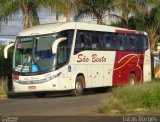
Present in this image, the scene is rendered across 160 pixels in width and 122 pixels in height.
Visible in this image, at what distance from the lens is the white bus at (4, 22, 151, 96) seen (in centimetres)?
2738

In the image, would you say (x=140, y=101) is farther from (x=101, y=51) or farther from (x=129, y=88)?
(x=101, y=51)

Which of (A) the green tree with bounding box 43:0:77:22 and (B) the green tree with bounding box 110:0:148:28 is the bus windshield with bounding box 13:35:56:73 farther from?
(B) the green tree with bounding box 110:0:148:28

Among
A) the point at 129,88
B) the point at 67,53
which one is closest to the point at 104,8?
the point at 67,53

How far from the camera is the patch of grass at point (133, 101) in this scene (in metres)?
17.8

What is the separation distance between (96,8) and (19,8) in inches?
305

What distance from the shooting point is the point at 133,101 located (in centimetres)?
1855

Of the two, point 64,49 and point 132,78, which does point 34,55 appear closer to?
point 64,49

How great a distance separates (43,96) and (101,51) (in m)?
4.03

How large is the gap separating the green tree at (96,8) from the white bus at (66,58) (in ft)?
27.3

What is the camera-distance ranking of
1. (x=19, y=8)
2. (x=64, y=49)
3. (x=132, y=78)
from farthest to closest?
1. (x=19, y=8)
2. (x=132, y=78)
3. (x=64, y=49)

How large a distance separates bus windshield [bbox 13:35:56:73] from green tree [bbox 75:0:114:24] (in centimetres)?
1310

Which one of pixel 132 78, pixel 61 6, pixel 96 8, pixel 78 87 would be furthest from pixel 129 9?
pixel 78 87

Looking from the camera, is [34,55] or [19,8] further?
[19,8]

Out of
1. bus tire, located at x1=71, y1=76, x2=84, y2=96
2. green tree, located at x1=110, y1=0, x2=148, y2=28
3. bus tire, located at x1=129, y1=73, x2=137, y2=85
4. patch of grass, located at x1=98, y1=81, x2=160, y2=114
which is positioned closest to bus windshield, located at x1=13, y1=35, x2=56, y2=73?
bus tire, located at x1=71, y1=76, x2=84, y2=96
